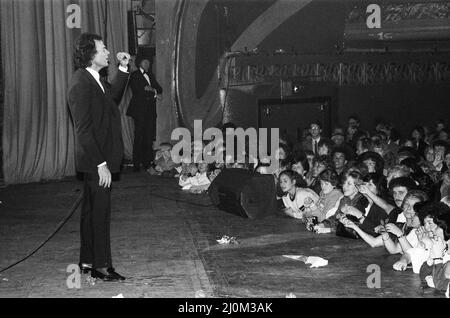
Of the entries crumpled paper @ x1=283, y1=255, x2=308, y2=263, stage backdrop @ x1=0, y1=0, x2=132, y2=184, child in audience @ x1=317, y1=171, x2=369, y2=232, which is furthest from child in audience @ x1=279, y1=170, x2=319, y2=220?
stage backdrop @ x1=0, y1=0, x2=132, y2=184

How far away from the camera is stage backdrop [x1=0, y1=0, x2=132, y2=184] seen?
11.6 metres

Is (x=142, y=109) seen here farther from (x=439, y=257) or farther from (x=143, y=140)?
(x=439, y=257)

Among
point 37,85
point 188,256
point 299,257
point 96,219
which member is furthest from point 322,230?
point 37,85

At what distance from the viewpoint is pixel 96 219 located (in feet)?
18.6

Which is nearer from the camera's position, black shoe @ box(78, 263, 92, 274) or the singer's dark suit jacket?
→ the singer's dark suit jacket

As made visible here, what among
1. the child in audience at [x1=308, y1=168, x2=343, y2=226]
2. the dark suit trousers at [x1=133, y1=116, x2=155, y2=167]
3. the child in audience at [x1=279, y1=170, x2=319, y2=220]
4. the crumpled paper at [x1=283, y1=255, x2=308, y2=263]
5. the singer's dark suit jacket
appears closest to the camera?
the singer's dark suit jacket

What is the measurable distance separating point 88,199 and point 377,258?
2.53 m

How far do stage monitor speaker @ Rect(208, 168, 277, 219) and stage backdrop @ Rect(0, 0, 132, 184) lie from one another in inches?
169

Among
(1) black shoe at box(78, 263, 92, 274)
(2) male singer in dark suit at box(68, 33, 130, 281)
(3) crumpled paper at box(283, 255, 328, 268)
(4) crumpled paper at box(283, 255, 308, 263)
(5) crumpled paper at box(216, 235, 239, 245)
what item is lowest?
(5) crumpled paper at box(216, 235, 239, 245)

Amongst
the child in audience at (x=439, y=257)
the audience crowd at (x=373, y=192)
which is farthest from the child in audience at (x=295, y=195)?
the child in audience at (x=439, y=257)

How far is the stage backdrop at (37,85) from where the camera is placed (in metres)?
11.6

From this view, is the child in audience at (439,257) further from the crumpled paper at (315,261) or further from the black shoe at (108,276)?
the black shoe at (108,276)

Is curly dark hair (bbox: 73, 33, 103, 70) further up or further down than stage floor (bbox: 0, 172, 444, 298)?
further up

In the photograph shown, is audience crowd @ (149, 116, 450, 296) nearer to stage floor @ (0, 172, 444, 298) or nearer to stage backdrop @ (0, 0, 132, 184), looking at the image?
stage floor @ (0, 172, 444, 298)
